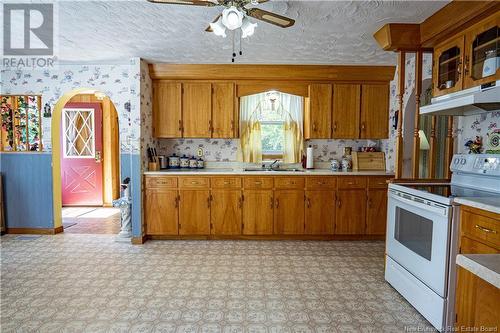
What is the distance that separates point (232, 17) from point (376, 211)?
3.28m

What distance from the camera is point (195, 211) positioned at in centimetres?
405

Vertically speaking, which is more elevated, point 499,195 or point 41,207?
point 499,195

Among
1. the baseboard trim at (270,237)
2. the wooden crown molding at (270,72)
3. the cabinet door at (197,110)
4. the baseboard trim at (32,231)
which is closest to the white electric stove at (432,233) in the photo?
the baseboard trim at (270,237)

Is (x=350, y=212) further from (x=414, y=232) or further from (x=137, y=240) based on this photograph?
(x=137, y=240)

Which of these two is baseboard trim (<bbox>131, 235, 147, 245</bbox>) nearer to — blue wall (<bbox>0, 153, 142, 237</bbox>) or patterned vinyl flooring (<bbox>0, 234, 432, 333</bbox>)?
patterned vinyl flooring (<bbox>0, 234, 432, 333</bbox>)

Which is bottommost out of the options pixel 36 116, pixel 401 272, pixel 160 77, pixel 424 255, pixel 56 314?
pixel 56 314

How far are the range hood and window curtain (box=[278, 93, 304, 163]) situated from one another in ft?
6.77

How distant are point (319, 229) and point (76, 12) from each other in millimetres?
3621

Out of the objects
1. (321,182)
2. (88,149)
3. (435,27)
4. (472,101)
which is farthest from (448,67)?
(88,149)

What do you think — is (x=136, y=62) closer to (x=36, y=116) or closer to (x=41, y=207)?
(x=36, y=116)

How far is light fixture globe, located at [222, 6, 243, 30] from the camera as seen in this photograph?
1.84m

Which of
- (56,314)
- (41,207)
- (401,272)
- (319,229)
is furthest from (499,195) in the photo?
(41,207)

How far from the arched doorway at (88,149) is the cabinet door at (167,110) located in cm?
237

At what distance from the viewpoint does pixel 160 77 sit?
165 inches
